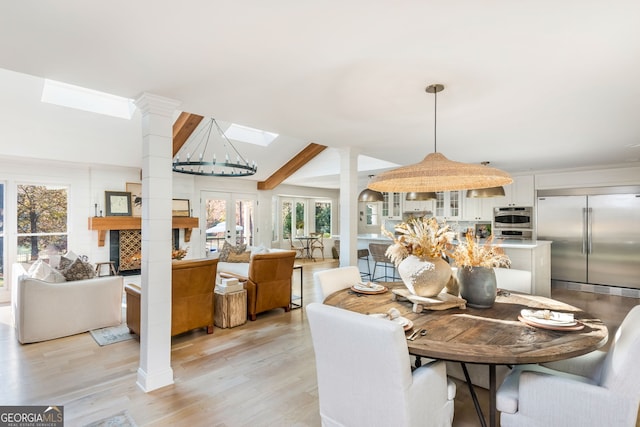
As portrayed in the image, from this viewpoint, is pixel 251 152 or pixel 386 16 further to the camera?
pixel 251 152

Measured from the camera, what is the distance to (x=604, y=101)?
2.69 m

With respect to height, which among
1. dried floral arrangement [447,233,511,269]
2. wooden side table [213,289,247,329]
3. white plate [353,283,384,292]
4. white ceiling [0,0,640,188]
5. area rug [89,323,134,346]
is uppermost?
white ceiling [0,0,640,188]

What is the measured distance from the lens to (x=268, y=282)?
4363mm

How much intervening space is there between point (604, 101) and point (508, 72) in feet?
3.87

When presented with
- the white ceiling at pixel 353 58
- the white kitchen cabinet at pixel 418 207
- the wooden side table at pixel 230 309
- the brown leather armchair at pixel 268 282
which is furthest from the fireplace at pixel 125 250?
the white kitchen cabinet at pixel 418 207

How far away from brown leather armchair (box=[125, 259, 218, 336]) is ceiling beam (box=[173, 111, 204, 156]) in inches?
96.8

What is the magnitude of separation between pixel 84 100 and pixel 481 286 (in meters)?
5.39

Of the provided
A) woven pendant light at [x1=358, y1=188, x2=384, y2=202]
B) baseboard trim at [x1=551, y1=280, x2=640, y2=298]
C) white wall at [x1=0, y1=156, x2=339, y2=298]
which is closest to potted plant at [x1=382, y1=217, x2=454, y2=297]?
woven pendant light at [x1=358, y1=188, x2=384, y2=202]

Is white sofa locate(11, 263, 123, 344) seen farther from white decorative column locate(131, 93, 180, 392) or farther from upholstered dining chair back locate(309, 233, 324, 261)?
upholstered dining chair back locate(309, 233, 324, 261)

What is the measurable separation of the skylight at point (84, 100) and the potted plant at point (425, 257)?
14.0ft

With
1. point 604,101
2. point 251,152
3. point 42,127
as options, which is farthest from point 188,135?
point 604,101

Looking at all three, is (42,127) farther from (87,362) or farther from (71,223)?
(87,362)

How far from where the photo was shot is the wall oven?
6520 millimetres

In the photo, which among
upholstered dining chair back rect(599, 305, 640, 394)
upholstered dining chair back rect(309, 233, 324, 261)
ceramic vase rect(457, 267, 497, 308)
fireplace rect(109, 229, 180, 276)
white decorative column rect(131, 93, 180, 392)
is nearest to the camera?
upholstered dining chair back rect(599, 305, 640, 394)
